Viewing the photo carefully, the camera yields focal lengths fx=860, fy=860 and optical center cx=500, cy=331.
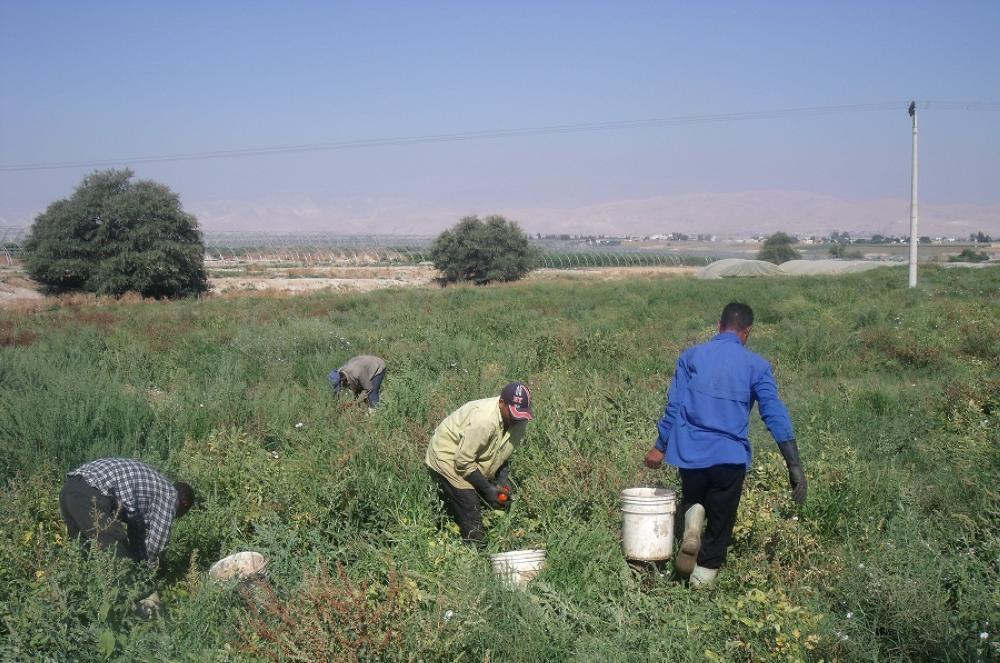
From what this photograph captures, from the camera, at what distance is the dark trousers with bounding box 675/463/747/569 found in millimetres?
4949

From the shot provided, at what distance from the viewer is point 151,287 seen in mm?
42500

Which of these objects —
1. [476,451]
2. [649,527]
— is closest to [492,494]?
[476,451]

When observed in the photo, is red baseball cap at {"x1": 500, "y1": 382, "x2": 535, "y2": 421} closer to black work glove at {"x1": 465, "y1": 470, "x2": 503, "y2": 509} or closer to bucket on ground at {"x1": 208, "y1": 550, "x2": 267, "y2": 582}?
black work glove at {"x1": 465, "y1": 470, "x2": 503, "y2": 509}

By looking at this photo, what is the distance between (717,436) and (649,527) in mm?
696

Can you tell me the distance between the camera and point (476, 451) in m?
5.69

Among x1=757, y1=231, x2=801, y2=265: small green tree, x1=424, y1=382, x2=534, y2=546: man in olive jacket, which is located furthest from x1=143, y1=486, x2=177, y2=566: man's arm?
x1=757, y1=231, x2=801, y2=265: small green tree

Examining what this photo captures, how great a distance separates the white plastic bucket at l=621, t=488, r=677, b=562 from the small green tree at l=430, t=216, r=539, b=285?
2177 inches

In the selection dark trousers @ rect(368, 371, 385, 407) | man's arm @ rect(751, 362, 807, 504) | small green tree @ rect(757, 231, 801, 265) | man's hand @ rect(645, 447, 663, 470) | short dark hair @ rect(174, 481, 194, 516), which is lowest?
small green tree @ rect(757, 231, 801, 265)

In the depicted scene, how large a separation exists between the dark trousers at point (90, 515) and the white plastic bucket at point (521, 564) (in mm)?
2130

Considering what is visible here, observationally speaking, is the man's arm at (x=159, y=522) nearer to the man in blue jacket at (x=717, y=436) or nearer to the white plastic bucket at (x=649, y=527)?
the white plastic bucket at (x=649, y=527)

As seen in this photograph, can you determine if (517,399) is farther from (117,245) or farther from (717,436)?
(117,245)

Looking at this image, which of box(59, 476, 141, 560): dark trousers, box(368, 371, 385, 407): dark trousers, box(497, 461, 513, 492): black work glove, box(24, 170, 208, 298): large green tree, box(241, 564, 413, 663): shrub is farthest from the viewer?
box(24, 170, 208, 298): large green tree

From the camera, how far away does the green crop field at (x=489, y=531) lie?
418 cm

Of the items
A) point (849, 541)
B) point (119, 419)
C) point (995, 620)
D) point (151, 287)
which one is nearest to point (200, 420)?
point (119, 419)
